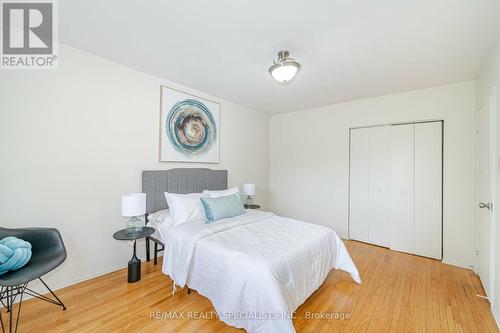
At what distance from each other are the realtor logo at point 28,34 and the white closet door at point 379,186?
174 inches

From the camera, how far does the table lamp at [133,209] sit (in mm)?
2348

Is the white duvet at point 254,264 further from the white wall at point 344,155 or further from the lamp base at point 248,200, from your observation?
the white wall at point 344,155

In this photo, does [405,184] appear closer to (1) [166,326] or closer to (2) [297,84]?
(2) [297,84]

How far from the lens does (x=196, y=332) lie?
5.60 feet

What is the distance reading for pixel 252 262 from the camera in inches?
66.5

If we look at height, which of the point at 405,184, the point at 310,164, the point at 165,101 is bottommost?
the point at 405,184

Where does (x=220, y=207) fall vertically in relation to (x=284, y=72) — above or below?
below

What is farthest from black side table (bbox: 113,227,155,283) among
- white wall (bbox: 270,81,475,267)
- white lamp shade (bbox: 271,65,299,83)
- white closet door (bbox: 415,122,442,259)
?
white closet door (bbox: 415,122,442,259)

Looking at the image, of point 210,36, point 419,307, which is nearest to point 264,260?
point 419,307

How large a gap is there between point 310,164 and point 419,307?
2.85 metres

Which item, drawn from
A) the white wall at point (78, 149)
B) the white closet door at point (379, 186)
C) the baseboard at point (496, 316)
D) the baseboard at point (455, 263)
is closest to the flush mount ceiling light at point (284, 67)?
Answer: the white wall at point (78, 149)

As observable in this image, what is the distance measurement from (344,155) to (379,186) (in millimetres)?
809

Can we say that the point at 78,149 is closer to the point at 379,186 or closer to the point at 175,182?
the point at 175,182

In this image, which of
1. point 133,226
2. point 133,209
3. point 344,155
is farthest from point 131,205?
point 344,155
